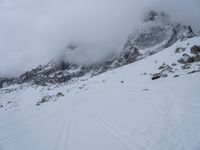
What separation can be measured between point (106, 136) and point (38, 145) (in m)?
3.95

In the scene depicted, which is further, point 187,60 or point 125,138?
point 187,60

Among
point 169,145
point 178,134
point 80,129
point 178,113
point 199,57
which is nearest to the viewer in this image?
point 169,145

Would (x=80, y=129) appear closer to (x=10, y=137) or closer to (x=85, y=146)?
(x=85, y=146)

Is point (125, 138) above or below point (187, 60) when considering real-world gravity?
below

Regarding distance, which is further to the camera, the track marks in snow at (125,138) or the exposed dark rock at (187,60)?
the exposed dark rock at (187,60)

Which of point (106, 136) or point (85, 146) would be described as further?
point (106, 136)

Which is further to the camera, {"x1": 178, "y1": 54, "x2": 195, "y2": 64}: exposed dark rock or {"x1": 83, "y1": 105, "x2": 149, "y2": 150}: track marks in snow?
{"x1": 178, "y1": 54, "x2": 195, "y2": 64}: exposed dark rock

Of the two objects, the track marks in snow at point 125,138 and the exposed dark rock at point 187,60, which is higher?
the exposed dark rock at point 187,60

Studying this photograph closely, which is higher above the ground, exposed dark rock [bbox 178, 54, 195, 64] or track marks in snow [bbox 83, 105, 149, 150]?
exposed dark rock [bbox 178, 54, 195, 64]

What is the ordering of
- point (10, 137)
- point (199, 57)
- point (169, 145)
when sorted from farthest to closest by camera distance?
point (199, 57)
point (10, 137)
point (169, 145)

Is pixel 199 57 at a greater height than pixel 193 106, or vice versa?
pixel 199 57

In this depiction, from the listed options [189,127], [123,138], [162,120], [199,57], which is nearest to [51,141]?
[123,138]

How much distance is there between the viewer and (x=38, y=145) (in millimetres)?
10719

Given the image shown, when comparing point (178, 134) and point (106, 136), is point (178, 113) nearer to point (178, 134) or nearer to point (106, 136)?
point (178, 134)
